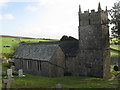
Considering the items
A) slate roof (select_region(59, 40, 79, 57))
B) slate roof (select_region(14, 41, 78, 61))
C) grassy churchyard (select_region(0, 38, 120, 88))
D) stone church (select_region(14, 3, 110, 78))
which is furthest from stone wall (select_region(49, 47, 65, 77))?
grassy churchyard (select_region(0, 38, 120, 88))

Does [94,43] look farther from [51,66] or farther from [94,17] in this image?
[51,66]

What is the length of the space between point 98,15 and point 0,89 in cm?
2562

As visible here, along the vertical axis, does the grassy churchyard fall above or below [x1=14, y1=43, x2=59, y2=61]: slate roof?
below

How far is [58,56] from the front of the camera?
1586 inches

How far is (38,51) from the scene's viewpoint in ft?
146

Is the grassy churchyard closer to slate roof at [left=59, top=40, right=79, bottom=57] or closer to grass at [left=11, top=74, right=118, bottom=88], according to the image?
grass at [left=11, top=74, right=118, bottom=88]

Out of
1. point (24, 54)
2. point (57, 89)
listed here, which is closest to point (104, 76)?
point (57, 89)

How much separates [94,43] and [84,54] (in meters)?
3.51

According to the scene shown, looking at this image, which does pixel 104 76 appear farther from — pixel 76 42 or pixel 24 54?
pixel 24 54

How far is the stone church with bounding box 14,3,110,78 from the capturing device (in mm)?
38806

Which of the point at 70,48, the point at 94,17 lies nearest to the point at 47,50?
the point at 70,48

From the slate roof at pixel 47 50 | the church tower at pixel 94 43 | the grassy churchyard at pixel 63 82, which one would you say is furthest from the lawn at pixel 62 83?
the slate roof at pixel 47 50

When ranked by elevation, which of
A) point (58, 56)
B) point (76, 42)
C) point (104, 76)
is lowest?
point (104, 76)

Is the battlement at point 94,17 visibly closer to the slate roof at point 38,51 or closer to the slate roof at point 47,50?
the slate roof at point 47,50
